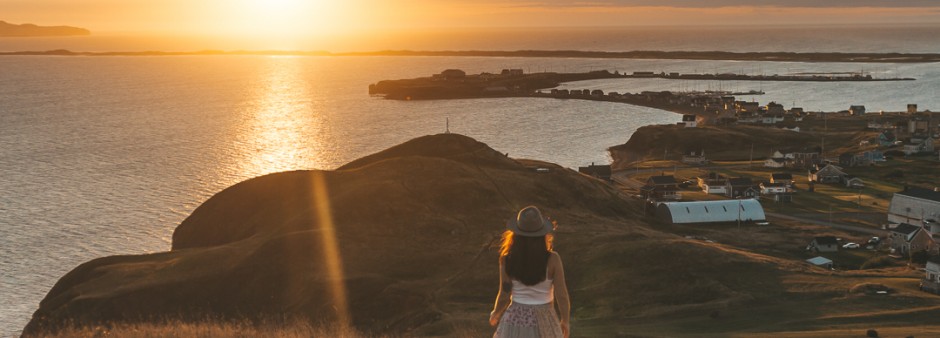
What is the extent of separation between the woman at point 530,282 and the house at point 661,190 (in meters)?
78.0

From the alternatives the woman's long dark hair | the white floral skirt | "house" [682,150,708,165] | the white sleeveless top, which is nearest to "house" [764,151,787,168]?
"house" [682,150,708,165]

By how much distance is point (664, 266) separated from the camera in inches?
2019

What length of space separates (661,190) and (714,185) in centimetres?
884

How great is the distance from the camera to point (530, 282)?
41.4ft

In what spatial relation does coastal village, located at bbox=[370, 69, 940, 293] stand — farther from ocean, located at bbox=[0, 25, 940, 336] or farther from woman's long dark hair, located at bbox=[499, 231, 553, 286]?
woman's long dark hair, located at bbox=[499, 231, 553, 286]

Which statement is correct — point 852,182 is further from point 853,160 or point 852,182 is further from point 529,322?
point 529,322

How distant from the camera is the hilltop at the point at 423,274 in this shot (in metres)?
42.8

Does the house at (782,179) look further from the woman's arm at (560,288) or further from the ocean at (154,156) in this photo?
the woman's arm at (560,288)

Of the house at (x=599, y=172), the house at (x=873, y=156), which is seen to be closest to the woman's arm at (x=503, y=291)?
the house at (x=599, y=172)

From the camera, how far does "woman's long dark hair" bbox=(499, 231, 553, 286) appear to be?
40.7ft

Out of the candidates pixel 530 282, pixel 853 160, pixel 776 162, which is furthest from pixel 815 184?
pixel 530 282

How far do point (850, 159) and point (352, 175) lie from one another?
65389 millimetres

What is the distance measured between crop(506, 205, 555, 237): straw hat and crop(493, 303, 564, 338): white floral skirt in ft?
3.68

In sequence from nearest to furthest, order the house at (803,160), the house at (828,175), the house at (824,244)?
the house at (824,244) < the house at (828,175) < the house at (803,160)
